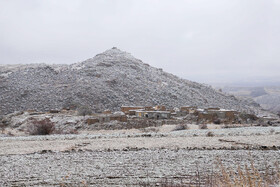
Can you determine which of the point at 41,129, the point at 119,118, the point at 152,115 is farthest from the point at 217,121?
the point at 41,129

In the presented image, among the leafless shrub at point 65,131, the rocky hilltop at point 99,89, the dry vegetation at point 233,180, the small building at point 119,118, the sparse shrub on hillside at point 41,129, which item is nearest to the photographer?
the dry vegetation at point 233,180

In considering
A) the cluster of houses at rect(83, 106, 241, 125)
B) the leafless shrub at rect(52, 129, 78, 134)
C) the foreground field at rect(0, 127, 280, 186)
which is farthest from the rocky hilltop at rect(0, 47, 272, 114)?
the foreground field at rect(0, 127, 280, 186)

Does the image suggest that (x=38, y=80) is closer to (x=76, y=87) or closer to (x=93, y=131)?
(x=76, y=87)

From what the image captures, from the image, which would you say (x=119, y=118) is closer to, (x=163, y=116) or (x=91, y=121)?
(x=91, y=121)

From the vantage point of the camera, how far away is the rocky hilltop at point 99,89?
137ft

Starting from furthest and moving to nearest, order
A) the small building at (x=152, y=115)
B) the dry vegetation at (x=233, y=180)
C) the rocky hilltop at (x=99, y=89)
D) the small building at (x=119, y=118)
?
1. the rocky hilltop at (x=99, y=89)
2. the small building at (x=152, y=115)
3. the small building at (x=119, y=118)
4. the dry vegetation at (x=233, y=180)

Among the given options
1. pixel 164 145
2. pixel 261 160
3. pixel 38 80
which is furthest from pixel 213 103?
pixel 261 160

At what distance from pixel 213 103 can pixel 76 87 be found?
772 inches

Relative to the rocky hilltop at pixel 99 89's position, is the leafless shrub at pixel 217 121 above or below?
below

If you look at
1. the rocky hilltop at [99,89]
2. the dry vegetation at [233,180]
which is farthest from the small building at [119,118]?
the dry vegetation at [233,180]

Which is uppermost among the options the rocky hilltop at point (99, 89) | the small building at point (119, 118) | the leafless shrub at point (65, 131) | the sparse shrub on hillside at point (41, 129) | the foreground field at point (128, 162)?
the rocky hilltop at point (99, 89)

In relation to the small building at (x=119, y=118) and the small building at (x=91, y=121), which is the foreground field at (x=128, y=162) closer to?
the small building at (x=91, y=121)

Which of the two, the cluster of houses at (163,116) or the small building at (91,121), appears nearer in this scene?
the small building at (91,121)

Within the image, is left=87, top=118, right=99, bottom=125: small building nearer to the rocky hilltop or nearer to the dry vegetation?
the rocky hilltop
